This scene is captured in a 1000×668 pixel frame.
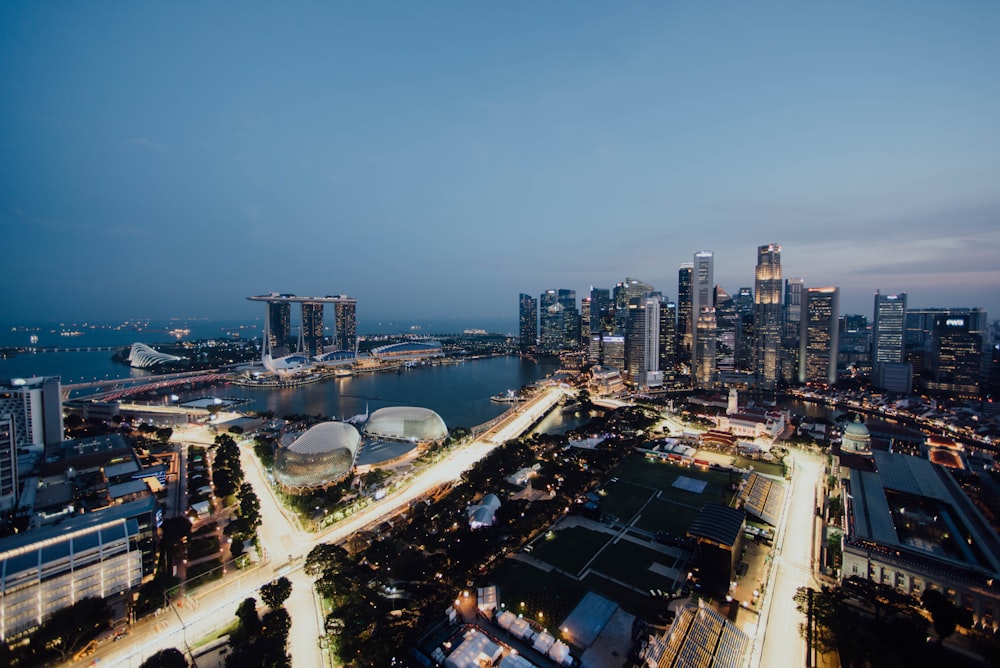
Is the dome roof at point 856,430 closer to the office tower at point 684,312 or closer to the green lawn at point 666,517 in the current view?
the green lawn at point 666,517

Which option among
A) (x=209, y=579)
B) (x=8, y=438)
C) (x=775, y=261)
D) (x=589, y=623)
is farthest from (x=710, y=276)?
(x=8, y=438)

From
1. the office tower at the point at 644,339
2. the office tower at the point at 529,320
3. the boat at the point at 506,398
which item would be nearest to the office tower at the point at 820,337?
the office tower at the point at 644,339

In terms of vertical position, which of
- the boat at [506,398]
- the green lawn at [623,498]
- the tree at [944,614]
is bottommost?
the boat at [506,398]

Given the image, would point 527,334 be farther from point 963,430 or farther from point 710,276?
point 963,430

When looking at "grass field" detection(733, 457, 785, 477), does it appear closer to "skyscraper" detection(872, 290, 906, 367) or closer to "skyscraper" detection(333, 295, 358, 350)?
"skyscraper" detection(872, 290, 906, 367)

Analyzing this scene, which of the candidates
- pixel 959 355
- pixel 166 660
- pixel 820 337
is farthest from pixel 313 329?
pixel 959 355

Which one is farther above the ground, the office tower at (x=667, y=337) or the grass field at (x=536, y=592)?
the office tower at (x=667, y=337)

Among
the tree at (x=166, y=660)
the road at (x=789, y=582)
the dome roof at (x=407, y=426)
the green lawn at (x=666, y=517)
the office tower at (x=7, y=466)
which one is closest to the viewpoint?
the tree at (x=166, y=660)

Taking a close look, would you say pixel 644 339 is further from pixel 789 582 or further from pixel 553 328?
pixel 789 582

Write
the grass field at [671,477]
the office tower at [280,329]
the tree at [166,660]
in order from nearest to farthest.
A: the tree at [166,660] → the grass field at [671,477] → the office tower at [280,329]
